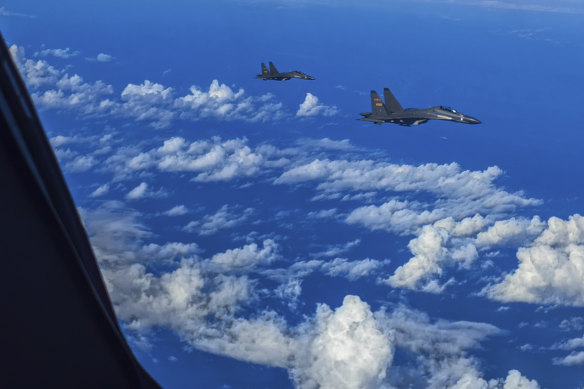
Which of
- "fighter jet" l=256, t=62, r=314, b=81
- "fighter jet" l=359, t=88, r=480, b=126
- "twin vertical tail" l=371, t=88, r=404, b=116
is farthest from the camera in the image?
"fighter jet" l=256, t=62, r=314, b=81

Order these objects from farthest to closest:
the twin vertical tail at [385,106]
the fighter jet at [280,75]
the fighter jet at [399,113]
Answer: the fighter jet at [280,75] → the twin vertical tail at [385,106] → the fighter jet at [399,113]

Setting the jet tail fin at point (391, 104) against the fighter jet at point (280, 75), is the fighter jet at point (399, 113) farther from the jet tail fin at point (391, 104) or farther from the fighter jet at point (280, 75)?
the fighter jet at point (280, 75)

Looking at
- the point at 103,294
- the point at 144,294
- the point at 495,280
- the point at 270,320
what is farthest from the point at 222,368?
the point at 103,294

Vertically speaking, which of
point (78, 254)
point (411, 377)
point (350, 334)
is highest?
point (78, 254)

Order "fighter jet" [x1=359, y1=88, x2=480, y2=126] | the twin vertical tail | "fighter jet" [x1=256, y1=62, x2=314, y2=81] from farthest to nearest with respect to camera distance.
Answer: "fighter jet" [x1=256, y1=62, x2=314, y2=81] → the twin vertical tail → "fighter jet" [x1=359, y1=88, x2=480, y2=126]

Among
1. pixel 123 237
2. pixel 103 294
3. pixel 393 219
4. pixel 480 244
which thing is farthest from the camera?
pixel 393 219

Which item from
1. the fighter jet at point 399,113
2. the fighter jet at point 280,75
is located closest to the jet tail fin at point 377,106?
the fighter jet at point 399,113

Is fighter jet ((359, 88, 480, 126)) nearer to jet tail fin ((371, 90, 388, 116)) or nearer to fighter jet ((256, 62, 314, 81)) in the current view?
jet tail fin ((371, 90, 388, 116))

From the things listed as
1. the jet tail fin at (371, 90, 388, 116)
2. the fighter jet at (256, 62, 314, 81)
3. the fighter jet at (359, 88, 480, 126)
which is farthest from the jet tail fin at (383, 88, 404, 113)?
the fighter jet at (256, 62, 314, 81)

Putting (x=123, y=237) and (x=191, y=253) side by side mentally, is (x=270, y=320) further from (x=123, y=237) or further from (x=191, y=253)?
(x=123, y=237)
